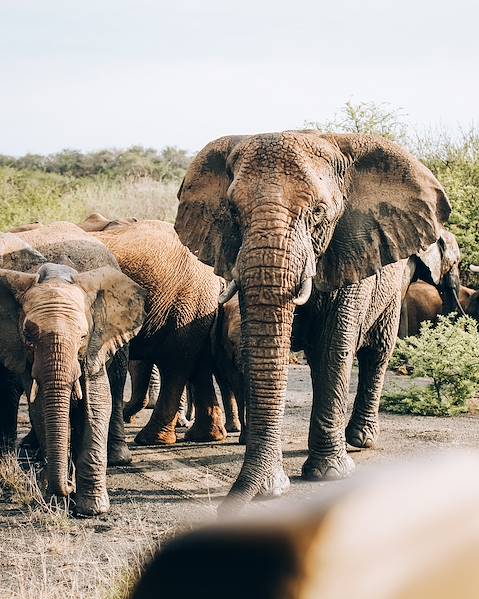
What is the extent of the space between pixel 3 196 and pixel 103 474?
836 inches

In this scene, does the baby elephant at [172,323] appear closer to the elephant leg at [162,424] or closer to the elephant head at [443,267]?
the elephant leg at [162,424]

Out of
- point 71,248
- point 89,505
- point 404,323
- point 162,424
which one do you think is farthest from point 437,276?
point 89,505

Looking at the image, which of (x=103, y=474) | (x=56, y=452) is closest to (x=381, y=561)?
(x=56, y=452)

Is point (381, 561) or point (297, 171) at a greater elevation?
point (381, 561)

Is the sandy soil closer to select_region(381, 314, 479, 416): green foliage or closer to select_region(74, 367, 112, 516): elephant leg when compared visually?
select_region(74, 367, 112, 516): elephant leg

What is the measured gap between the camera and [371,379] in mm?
9688

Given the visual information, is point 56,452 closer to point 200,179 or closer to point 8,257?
point 8,257

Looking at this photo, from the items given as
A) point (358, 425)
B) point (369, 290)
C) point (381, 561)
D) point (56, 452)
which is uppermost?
point (381, 561)

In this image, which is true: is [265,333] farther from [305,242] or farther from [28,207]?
[28,207]

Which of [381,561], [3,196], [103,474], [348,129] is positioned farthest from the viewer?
[3,196]

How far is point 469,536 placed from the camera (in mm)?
391

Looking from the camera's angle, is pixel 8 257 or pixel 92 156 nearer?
pixel 8 257

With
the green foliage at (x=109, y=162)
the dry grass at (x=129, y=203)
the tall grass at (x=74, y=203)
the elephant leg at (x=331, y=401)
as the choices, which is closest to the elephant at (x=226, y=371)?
the elephant leg at (x=331, y=401)

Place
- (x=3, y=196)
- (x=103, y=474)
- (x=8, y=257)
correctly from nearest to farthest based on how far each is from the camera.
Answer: (x=103, y=474), (x=8, y=257), (x=3, y=196)
